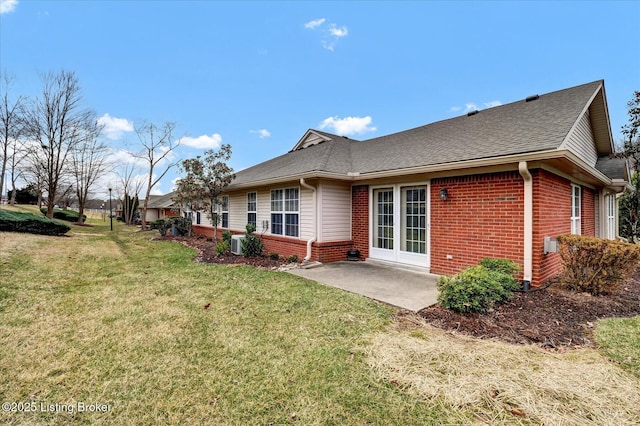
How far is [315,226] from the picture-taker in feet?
27.9

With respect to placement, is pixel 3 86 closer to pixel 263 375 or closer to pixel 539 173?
pixel 263 375

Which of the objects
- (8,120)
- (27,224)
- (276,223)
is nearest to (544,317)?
(276,223)

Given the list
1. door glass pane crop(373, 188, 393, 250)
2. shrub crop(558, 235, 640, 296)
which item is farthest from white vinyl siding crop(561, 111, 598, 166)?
door glass pane crop(373, 188, 393, 250)

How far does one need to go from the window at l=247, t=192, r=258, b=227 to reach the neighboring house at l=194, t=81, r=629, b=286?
40cm

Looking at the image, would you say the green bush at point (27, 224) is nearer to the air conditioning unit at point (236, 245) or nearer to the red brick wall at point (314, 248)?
the air conditioning unit at point (236, 245)

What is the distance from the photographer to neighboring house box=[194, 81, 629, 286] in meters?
5.61

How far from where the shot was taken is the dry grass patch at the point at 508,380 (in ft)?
7.55

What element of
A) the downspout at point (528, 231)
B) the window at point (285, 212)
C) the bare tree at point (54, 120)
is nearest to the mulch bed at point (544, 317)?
the downspout at point (528, 231)

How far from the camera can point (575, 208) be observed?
789 cm

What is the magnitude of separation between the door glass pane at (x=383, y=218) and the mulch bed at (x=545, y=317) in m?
3.36

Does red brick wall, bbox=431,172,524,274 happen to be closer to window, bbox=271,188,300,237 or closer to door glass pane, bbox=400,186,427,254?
door glass pane, bbox=400,186,427,254

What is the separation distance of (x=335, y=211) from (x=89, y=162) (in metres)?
30.4

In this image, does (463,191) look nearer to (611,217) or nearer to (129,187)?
(611,217)

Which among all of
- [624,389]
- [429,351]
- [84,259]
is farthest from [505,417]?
[84,259]
